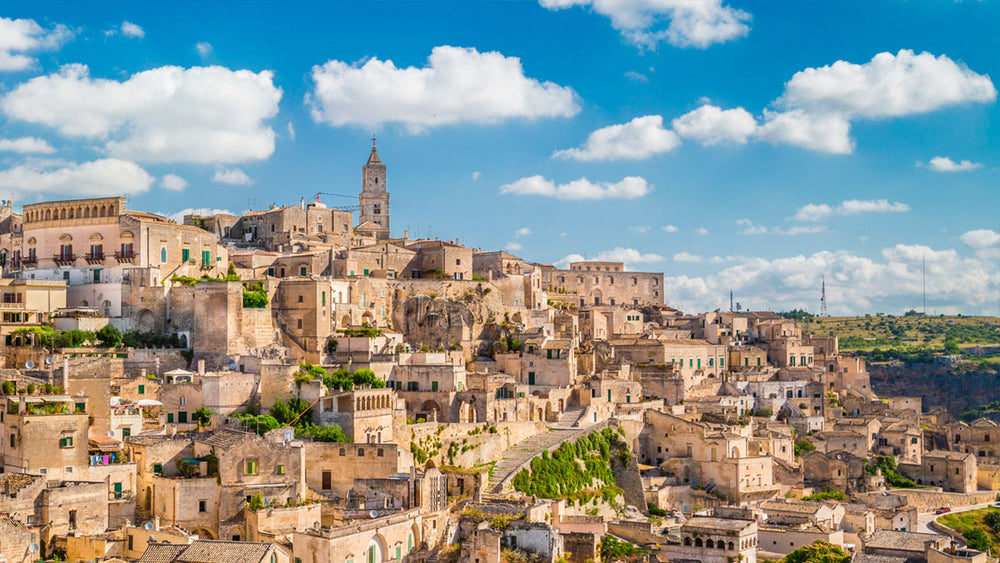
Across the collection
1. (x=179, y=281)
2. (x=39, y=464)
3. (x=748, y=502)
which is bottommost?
(x=748, y=502)

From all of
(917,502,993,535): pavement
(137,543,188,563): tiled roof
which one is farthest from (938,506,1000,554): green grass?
(137,543,188,563): tiled roof

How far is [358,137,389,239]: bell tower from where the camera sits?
82.6m

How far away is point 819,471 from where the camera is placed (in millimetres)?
60250

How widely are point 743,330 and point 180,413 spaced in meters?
44.0

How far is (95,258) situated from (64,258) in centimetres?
204

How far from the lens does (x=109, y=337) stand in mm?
50125

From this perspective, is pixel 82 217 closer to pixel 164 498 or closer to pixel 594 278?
pixel 164 498

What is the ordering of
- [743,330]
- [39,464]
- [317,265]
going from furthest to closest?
1. [743,330]
2. [317,265]
3. [39,464]

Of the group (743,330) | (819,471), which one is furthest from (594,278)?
(819,471)

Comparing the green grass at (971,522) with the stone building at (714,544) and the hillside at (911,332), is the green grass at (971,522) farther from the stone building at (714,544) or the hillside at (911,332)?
the hillside at (911,332)

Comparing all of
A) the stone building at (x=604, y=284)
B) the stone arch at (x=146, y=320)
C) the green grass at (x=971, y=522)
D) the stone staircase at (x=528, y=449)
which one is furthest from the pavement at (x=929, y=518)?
the stone arch at (x=146, y=320)

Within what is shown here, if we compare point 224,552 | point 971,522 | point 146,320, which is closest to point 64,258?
point 146,320

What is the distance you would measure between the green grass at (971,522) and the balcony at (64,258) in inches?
1780

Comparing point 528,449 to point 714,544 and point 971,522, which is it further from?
point 971,522
